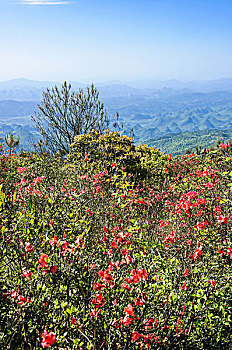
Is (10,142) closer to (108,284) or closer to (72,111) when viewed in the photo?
(72,111)

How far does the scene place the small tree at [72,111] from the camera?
35.9 ft

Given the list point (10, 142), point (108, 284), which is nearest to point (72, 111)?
point (10, 142)

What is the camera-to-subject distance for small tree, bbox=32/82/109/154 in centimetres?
1095

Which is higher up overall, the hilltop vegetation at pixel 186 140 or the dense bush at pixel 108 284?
the dense bush at pixel 108 284

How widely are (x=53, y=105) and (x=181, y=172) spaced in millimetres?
6467

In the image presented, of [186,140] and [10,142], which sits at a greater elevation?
[10,142]

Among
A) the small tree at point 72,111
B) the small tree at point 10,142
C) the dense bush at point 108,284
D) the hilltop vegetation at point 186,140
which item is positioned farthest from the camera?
the hilltop vegetation at point 186,140

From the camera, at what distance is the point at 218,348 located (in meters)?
2.10

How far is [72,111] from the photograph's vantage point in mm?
11102

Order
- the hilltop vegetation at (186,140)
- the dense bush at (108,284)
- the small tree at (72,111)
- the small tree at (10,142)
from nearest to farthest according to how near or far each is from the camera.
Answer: the dense bush at (108,284) → the small tree at (10,142) → the small tree at (72,111) → the hilltop vegetation at (186,140)

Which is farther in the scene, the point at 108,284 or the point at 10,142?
the point at 10,142

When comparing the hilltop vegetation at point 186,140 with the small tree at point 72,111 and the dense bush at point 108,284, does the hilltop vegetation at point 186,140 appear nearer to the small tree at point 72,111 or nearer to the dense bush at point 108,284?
the small tree at point 72,111

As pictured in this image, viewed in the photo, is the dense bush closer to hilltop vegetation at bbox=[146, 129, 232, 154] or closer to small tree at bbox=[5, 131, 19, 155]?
small tree at bbox=[5, 131, 19, 155]

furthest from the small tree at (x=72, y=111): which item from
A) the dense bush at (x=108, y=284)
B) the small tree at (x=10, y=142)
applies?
the dense bush at (x=108, y=284)
